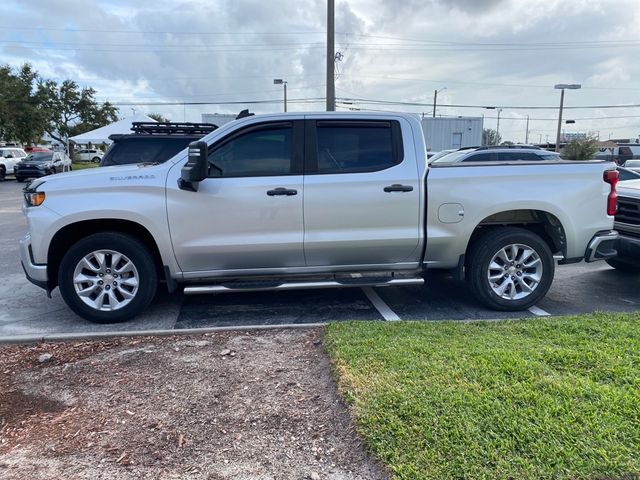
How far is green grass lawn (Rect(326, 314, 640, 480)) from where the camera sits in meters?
2.50

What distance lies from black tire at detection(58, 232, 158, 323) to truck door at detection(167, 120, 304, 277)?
0.33m

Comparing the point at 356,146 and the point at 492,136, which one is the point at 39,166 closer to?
the point at 356,146

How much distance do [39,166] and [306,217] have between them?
88.7ft

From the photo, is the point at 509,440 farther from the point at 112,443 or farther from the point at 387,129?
the point at 387,129

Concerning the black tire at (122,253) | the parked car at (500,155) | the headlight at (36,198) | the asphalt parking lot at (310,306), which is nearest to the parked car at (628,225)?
the asphalt parking lot at (310,306)

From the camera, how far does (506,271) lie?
5.18 metres

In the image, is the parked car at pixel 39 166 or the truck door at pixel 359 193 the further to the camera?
the parked car at pixel 39 166

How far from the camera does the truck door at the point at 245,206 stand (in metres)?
4.71

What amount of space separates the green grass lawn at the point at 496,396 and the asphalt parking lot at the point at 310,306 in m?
0.84

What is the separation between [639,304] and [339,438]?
4.51 m

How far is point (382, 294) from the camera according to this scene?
5922mm

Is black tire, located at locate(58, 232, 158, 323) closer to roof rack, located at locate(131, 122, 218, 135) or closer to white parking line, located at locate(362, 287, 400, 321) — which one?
white parking line, located at locate(362, 287, 400, 321)

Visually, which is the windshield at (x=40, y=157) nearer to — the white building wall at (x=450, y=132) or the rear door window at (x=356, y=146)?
the white building wall at (x=450, y=132)

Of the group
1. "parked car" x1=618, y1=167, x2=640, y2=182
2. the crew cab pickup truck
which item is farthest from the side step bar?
"parked car" x1=618, y1=167, x2=640, y2=182
